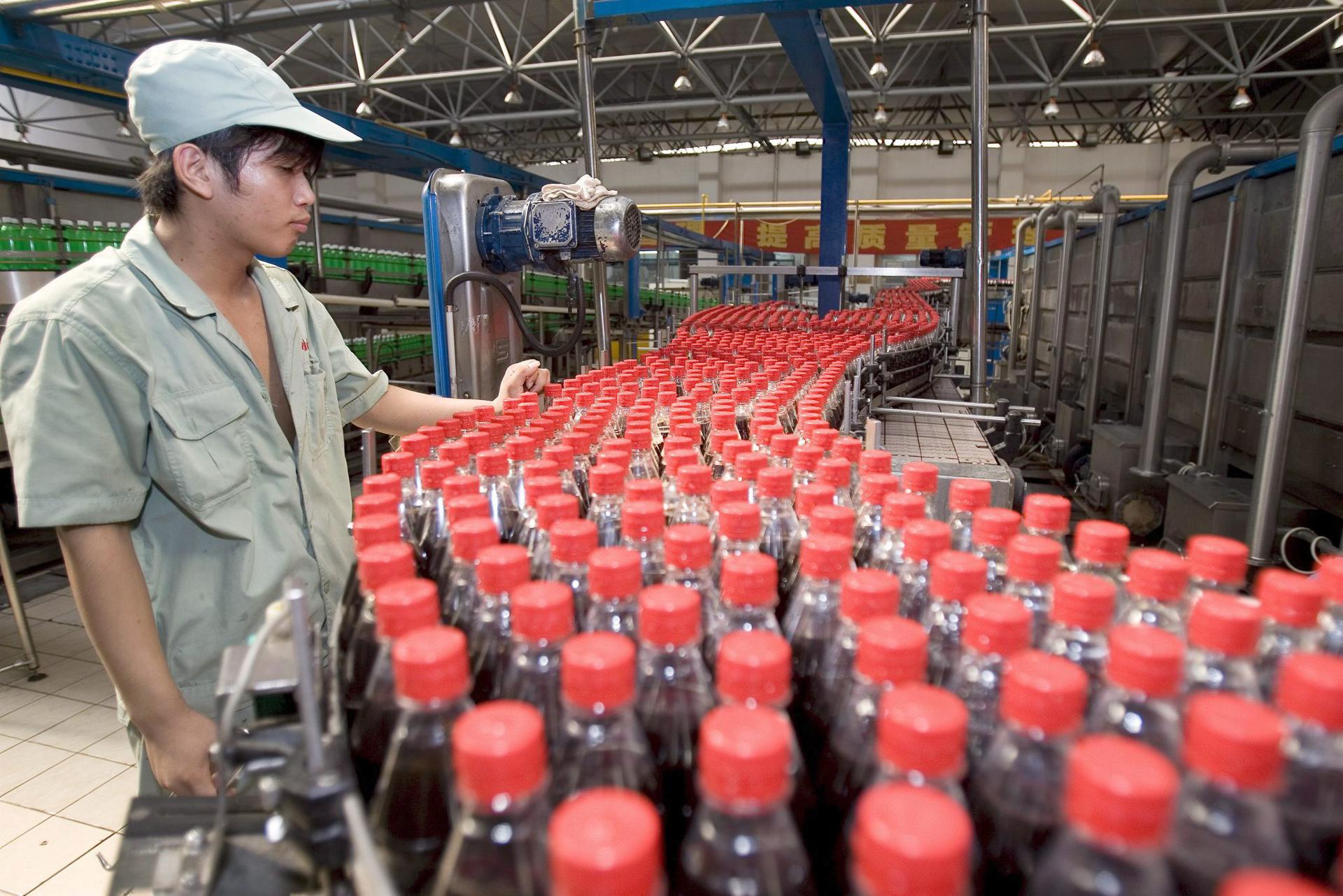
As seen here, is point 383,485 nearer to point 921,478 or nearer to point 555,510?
point 555,510

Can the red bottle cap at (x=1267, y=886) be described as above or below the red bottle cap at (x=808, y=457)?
below

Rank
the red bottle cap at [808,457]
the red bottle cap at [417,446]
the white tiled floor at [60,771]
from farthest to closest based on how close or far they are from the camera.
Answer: the white tiled floor at [60,771] → the red bottle cap at [417,446] → the red bottle cap at [808,457]

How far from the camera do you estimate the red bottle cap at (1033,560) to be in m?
0.62

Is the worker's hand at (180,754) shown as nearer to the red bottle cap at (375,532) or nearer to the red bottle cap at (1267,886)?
the red bottle cap at (375,532)

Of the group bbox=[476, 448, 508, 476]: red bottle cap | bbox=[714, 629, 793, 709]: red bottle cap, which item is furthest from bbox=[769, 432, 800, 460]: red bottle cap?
bbox=[714, 629, 793, 709]: red bottle cap

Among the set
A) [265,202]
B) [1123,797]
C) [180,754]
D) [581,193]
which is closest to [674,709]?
[1123,797]

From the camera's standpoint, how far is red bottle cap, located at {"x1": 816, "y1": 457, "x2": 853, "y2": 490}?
907mm

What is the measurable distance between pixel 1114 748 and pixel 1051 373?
6852 mm

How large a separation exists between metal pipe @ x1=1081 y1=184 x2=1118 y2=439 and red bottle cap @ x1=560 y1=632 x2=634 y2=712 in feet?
17.8

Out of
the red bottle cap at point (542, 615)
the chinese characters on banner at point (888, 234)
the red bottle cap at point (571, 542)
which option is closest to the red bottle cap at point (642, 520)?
the red bottle cap at point (571, 542)

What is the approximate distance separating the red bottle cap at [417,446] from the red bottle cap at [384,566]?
470 mm

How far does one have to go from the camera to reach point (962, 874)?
34 cm

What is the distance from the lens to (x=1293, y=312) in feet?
8.46

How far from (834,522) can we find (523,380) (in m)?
1.23
